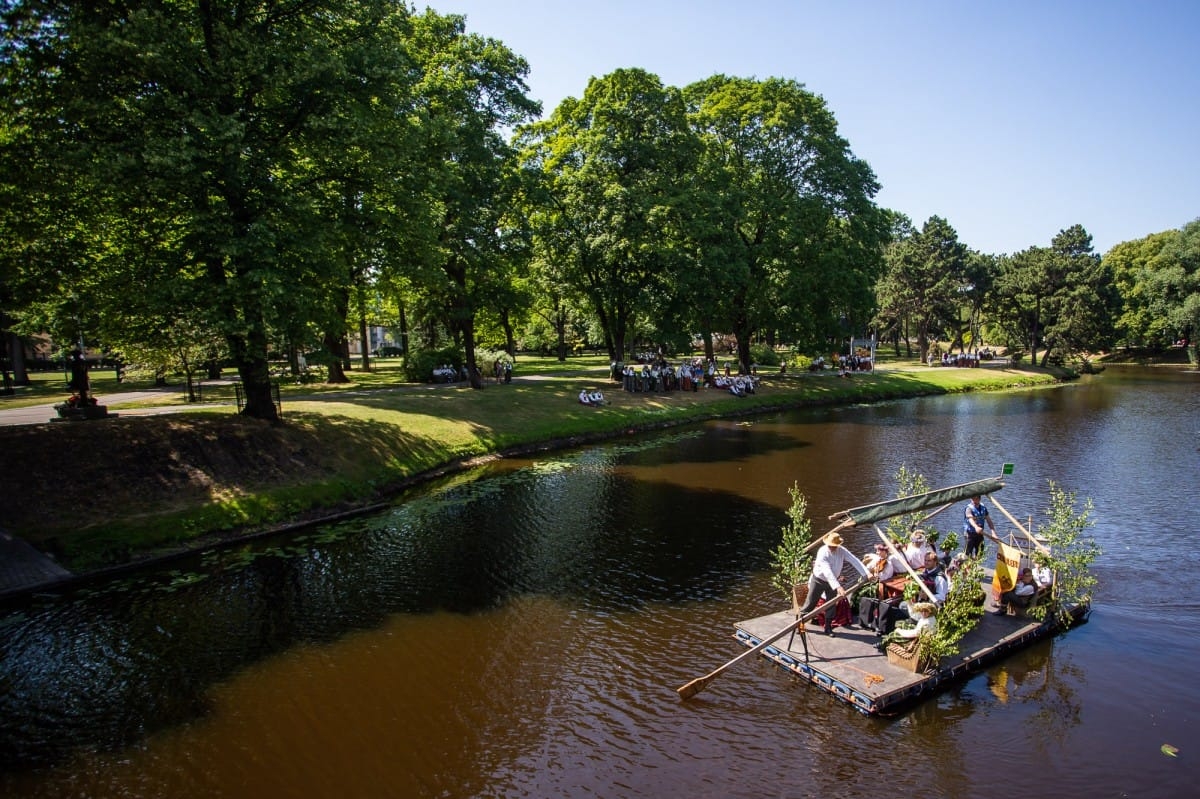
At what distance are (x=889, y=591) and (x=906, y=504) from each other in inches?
83.4

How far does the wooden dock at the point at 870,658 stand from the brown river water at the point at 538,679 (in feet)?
0.85

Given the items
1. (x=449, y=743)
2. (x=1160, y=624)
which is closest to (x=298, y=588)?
(x=449, y=743)

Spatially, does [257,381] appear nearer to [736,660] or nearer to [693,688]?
[693,688]

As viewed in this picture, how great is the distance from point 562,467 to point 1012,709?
2190 centimetres

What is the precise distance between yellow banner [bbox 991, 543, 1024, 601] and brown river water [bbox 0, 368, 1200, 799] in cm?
147

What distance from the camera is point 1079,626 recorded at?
1523 centimetres

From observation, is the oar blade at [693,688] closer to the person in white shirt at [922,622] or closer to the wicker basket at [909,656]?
the wicker basket at [909,656]

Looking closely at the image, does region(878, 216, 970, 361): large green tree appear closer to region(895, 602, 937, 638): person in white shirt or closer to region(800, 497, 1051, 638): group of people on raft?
region(800, 497, 1051, 638): group of people on raft

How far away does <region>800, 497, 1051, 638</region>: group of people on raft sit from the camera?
1343 centimetres

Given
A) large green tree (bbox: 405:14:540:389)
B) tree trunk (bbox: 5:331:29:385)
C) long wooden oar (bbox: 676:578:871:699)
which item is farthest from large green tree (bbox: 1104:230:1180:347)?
tree trunk (bbox: 5:331:29:385)

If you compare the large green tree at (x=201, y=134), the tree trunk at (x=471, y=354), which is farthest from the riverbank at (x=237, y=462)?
the large green tree at (x=201, y=134)

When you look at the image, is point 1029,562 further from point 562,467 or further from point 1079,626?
point 562,467

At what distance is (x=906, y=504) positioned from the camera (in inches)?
608

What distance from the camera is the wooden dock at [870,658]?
470 inches
